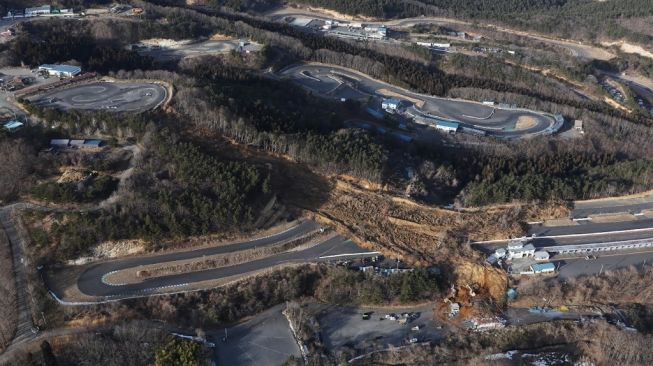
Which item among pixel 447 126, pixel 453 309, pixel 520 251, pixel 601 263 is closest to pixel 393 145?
pixel 447 126

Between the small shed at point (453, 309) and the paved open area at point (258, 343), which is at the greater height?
the small shed at point (453, 309)

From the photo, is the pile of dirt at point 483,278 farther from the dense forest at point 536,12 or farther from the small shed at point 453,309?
the dense forest at point 536,12

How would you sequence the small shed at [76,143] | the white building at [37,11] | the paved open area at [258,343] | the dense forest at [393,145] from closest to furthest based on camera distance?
the paved open area at [258,343], the small shed at [76,143], the dense forest at [393,145], the white building at [37,11]

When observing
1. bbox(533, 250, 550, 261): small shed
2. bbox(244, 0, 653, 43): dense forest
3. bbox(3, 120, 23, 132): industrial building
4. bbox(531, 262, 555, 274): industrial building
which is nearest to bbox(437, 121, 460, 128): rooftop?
bbox(533, 250, 550, 261): small shed

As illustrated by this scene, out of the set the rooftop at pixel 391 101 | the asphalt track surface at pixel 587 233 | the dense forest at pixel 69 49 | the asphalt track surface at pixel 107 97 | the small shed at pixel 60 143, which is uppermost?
the dense forest at pixel 69 49

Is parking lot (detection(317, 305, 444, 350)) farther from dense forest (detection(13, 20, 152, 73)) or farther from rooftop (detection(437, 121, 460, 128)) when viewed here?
dense forest (detection(13, 20, 152, 73))

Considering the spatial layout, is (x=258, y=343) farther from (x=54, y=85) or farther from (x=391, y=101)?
(x=391, y=101)

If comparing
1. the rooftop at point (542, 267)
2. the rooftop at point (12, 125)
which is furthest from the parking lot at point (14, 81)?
the rooftop at point (542, 267)
